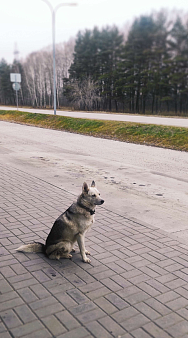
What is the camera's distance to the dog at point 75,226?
4.63 m

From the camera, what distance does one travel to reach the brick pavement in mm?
3373

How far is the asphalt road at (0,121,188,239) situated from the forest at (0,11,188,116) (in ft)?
63.6

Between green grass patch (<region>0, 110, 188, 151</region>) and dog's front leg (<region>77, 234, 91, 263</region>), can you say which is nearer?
dog's front leg (<region>77, 234, 91, 263</region>)

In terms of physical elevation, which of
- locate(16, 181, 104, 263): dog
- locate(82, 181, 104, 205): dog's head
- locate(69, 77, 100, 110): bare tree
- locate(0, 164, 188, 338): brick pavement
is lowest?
locate(0, 164, 188, 338): brick pavement

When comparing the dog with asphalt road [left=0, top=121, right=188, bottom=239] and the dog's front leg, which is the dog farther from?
asphalt road [left=0, top=121, right=188, bottom=239]

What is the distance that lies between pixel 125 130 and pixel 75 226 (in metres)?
15.9

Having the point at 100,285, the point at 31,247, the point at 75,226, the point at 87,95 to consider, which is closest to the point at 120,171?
the point at 31,247

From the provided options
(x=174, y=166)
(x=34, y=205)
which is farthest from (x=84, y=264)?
(x=174, y=166)

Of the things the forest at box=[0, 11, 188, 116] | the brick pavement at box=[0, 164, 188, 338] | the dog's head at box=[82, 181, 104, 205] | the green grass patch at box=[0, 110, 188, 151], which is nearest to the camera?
the brick pavement at box=[0, 164, 188, 338]

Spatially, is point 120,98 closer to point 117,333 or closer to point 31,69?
point 31,69

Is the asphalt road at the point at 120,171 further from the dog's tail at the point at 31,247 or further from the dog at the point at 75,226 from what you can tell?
the dog's tail at the point at 31,247

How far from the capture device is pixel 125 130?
2008 cm

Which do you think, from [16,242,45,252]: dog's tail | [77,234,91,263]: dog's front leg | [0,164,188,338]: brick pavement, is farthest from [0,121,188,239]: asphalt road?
[16,242,45,252]: dog's tail

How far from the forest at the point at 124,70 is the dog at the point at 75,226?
2929cm
